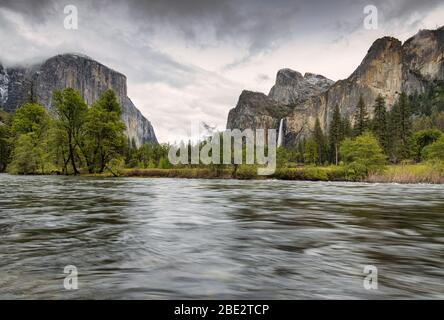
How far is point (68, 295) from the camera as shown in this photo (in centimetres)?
366

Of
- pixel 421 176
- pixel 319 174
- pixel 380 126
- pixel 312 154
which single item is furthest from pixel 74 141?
pixel 312 154

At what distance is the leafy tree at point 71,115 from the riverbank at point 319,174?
6830 millimetres

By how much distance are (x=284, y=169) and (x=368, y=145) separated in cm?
1172

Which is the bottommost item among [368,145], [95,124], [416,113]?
[368,145]

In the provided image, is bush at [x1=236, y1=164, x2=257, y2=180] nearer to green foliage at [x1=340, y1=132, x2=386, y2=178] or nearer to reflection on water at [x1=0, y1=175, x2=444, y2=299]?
green foliage at [x1=340, y1=132, x2=386, y2=178]

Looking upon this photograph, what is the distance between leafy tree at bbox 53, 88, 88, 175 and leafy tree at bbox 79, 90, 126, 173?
1.10 meters

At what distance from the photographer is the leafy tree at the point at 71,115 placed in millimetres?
50375

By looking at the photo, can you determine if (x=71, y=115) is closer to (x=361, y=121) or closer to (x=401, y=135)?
(x=361, y=121)

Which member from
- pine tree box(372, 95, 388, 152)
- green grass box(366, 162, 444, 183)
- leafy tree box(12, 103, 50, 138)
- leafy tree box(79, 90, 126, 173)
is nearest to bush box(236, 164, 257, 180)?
green grass box(366, 162, 444, 183)

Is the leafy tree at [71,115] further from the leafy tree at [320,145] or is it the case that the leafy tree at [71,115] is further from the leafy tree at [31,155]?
A: the leafy tree at [320,145]

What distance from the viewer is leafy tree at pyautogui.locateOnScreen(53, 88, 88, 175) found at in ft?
165

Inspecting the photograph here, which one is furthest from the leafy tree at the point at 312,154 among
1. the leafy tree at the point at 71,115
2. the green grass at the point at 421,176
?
the leafy tree at the point at 71,115
